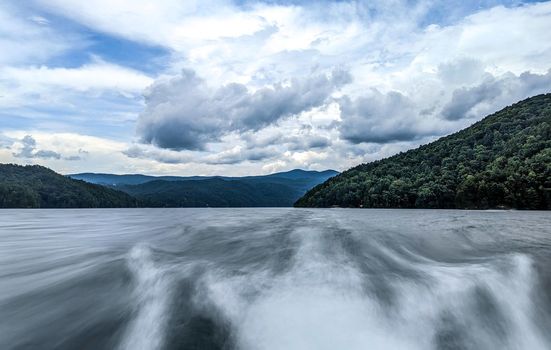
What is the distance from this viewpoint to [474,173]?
10862 centimetres

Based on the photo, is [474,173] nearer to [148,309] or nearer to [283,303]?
[283,303]

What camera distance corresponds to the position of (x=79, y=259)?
11938mm

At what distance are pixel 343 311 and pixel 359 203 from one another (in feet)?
415

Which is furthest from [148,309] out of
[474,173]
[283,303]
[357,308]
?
[474,173]

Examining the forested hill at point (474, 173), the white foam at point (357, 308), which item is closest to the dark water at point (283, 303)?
the white foam at point (357, 308)

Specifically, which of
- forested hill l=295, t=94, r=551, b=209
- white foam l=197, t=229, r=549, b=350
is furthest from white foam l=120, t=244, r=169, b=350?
forested hill l=295, t=94, r=551, b=209

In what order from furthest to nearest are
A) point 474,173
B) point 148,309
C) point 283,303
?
point 474,173, point 148,309, point 283,303

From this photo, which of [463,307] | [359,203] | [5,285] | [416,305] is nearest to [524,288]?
[463,307]

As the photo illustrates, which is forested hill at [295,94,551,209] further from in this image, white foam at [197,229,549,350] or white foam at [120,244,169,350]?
white foam at [120,244,169,350]

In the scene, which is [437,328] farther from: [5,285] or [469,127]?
[469,127]

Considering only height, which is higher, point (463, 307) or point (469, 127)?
point (469, 127)

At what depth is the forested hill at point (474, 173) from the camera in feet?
298

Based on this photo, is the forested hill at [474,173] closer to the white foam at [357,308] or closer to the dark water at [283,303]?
the dark water at [283,303]

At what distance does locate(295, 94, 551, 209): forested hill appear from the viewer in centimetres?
9094
